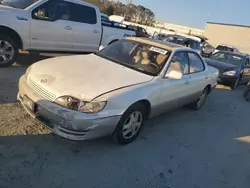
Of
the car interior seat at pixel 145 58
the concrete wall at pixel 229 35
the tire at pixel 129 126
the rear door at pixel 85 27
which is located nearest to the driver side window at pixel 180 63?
the car interior seat at pixel 145 58

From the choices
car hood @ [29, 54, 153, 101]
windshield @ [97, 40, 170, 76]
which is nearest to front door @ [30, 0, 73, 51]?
windshield @ [97, 40, 170, 76]

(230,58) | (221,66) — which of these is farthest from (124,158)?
(230,58)

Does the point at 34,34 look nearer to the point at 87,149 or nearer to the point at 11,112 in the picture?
the point at 11,112

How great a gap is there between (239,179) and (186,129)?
1.57 m

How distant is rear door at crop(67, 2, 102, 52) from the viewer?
749 centimetres

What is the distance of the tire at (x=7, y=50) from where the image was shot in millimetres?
6243

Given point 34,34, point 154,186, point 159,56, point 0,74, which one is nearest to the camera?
point 154,186

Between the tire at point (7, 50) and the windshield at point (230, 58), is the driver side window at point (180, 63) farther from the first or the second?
the windshield at point (230, 58)

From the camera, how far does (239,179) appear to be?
3.70 m

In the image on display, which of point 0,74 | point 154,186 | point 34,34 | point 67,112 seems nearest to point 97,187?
point 154,186

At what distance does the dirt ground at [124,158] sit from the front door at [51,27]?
6.41ft

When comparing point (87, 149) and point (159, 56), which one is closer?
point (87, 149)

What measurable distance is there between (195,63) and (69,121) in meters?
3.39

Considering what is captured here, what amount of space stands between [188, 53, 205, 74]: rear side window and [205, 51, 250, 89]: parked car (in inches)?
179
